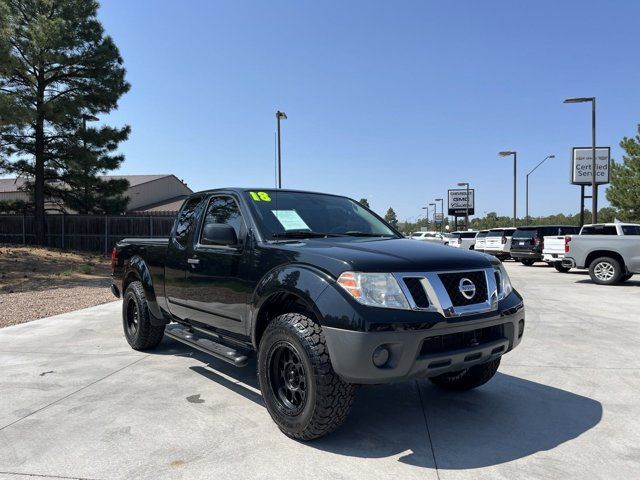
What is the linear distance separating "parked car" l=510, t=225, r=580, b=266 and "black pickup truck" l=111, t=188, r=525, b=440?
1791cm

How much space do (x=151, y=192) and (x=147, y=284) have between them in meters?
38.8

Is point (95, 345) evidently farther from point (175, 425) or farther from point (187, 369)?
point (175, 425)

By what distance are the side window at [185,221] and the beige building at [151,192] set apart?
110 ft

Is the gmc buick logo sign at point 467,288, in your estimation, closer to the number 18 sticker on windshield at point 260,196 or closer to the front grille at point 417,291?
the front grille at point 417,291

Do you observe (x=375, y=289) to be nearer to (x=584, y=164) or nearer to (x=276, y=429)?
(x=276, y=429)

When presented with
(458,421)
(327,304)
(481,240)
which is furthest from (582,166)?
(327,304)

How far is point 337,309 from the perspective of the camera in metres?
2.97

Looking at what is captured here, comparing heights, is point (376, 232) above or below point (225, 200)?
below

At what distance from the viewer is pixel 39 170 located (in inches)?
860

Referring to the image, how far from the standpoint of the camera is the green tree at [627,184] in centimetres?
3488

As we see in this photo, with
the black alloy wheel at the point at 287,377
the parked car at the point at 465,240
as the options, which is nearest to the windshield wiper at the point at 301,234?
the black alloy wheel at the point at 287,377

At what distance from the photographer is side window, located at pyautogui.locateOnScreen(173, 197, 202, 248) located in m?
4.93

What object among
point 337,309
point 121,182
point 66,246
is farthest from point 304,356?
point 66,246

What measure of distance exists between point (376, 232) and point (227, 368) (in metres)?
2.21
